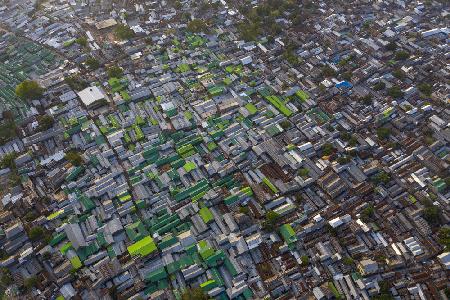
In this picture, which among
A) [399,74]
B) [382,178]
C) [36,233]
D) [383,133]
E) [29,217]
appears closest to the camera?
[36,233]

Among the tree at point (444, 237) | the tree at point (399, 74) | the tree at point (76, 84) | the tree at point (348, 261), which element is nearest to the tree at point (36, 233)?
the tree at point (76, 84)

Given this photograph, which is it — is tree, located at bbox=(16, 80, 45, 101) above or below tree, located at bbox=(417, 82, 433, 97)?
above

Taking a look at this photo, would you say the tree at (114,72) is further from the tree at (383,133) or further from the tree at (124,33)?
the tree at (383,133)

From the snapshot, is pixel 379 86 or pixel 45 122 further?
pixel 379 86

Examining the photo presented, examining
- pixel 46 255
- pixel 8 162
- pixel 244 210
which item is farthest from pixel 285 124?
pixel 8 162

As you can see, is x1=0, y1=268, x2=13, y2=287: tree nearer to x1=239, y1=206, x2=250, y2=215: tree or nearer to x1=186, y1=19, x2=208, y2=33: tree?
x1=239, y1=206, x2=250, y2=215: tree

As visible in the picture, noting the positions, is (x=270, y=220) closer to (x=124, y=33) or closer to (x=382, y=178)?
(x=382, y=178)

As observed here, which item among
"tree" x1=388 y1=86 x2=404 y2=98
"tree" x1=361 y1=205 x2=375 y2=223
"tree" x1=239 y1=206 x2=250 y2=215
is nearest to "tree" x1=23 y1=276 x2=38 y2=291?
"tree" x1=239 y1=206 x2=250 y2=215

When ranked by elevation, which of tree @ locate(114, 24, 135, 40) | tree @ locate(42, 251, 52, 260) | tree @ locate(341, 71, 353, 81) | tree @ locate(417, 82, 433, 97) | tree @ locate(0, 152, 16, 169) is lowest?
tree @ locate(42, 251, 52, 260)
